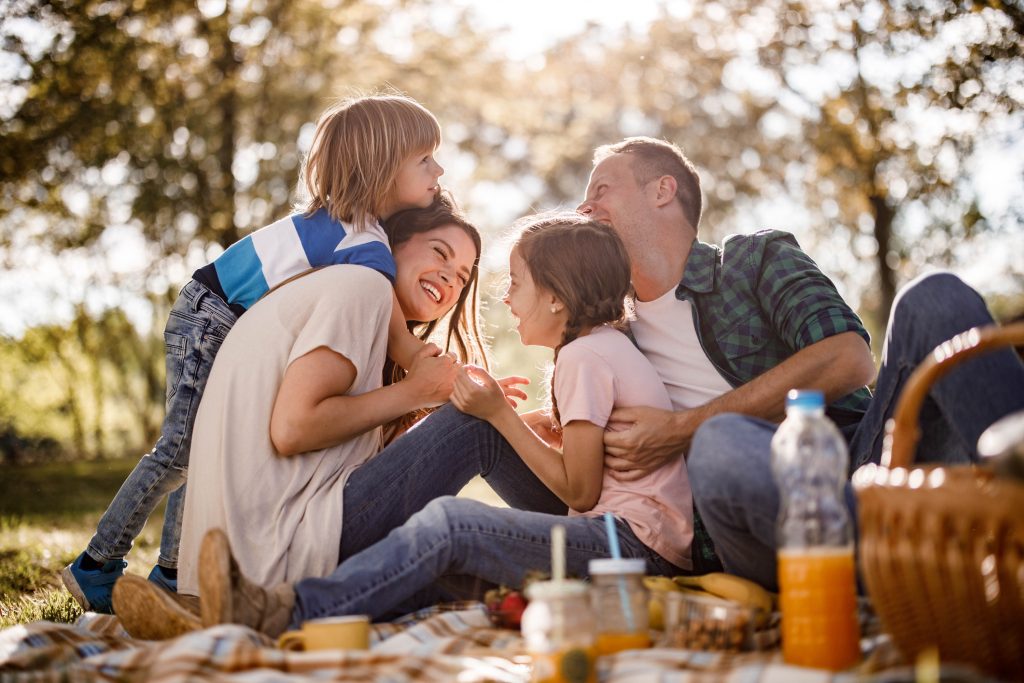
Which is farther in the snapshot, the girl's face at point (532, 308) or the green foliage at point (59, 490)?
the green foliage at point (59, 490)

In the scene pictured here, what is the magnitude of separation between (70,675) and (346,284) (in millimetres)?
1352

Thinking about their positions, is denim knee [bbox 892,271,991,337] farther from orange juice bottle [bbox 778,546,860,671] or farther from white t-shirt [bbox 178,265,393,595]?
white t-shirt [bbox 178,265,393,595]

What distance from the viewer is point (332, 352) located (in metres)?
3.25

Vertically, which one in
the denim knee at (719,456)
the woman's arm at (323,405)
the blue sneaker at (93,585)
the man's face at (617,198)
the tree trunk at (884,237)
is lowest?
the blue sneaker at (93,585)

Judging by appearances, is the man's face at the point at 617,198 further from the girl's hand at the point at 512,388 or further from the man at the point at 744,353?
the girl's hand at the point at 512,388

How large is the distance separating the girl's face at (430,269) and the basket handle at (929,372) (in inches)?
77.9

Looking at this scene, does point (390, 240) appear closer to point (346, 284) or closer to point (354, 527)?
point (346, 284)

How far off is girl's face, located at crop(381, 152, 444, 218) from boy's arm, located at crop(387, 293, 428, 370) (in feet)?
1.62

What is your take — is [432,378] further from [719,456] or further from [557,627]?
[557,627]

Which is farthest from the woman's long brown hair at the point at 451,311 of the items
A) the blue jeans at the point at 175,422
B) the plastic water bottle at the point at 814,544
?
the plastic water bottle at the point at 814,544

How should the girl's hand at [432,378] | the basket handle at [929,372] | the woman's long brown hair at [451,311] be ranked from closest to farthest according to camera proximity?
the basket handle at [929,372]
the girl's hand at [432,378]
the woman's long brown hair at [451,311]

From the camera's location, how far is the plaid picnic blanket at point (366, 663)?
90.7 inches

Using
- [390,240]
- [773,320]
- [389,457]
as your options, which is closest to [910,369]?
[773,320]

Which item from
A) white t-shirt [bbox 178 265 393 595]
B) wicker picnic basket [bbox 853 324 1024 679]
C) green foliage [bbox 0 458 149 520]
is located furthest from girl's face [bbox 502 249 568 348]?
green foliage [bbox 0 458 149 520]
